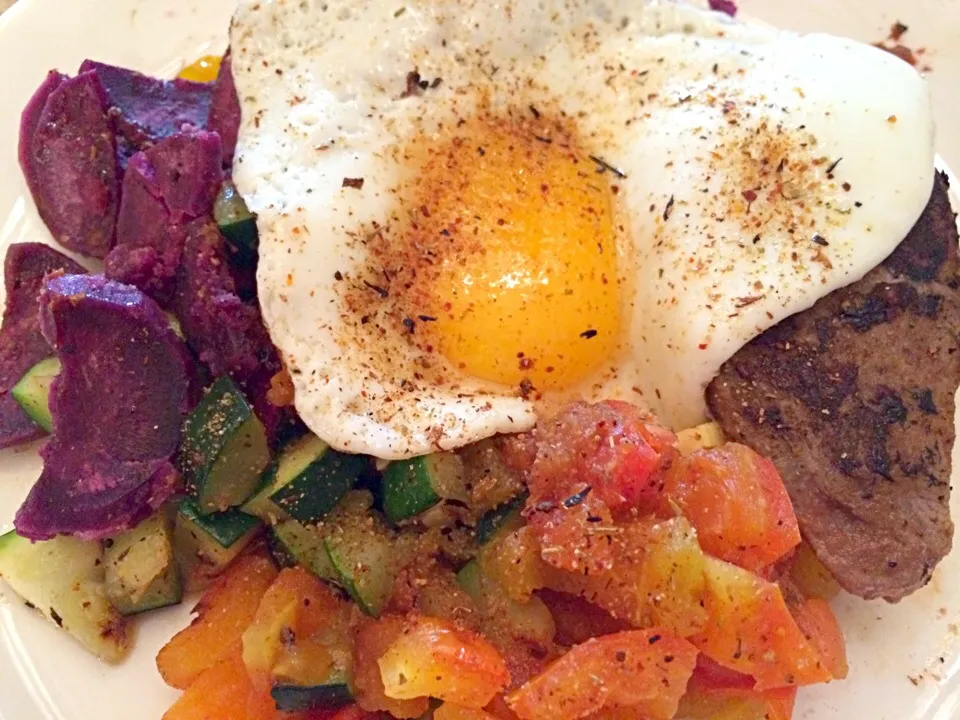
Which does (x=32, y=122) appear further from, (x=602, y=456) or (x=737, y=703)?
(x=737, y=703)

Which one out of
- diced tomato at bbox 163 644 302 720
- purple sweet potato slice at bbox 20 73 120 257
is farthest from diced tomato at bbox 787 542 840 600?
purple sweet potato slice at bbox 20 73 120 257

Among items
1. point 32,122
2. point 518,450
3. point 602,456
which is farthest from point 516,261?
point 32,122

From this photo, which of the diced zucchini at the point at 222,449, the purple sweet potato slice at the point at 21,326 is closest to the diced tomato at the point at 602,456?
the diced zucchini at the point at 222,449

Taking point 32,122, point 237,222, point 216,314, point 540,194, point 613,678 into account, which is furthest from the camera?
point 32,122

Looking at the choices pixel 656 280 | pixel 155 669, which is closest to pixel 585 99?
pixel 656 280

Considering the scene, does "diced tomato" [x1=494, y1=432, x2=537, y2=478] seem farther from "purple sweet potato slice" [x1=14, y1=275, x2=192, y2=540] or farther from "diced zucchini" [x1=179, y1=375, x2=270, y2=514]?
"purple sweet potato slice" [x1=14, y1=275, x2=192, y2=540]
